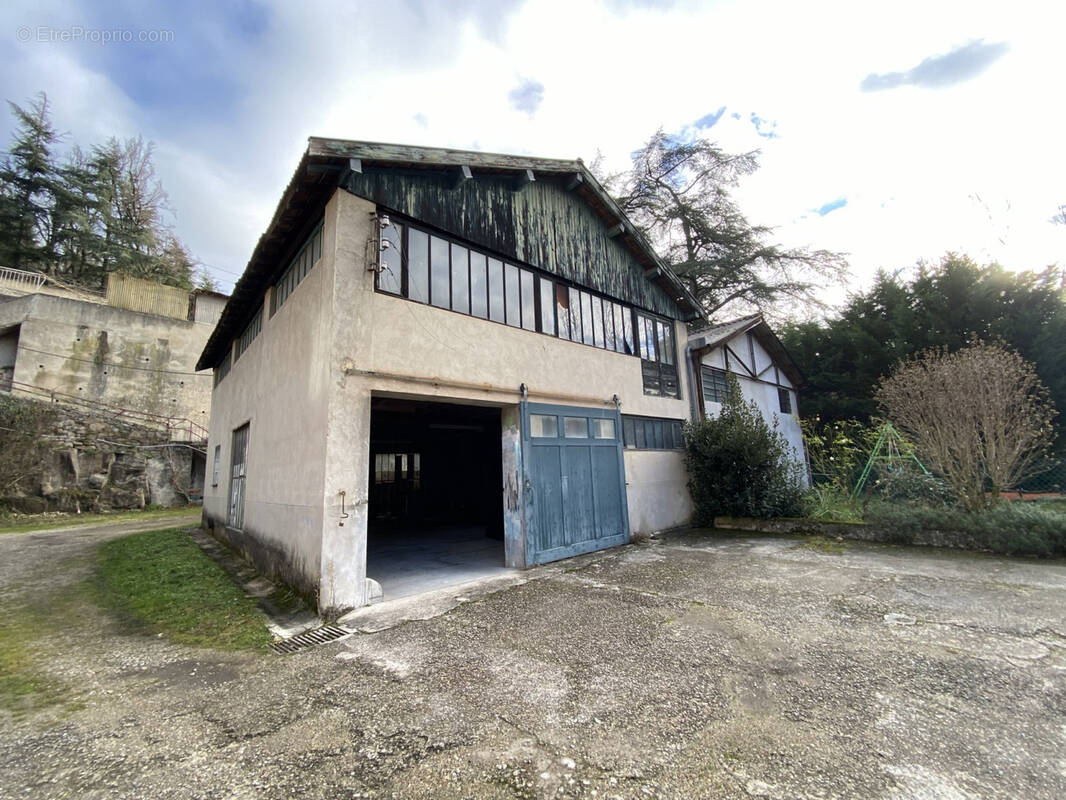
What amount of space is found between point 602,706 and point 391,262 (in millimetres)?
5459

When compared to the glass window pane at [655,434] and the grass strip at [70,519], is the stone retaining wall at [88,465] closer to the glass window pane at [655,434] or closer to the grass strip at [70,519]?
the grass strip at [70,519]

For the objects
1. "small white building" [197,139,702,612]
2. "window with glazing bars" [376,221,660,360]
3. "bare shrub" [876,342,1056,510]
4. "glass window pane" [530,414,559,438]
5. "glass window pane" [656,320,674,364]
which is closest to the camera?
"small white building" [197,139,702,612]

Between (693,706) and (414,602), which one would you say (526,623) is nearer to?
(414,602)

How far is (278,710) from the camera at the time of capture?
296cm

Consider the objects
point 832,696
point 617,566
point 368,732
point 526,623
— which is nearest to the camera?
point 368,732

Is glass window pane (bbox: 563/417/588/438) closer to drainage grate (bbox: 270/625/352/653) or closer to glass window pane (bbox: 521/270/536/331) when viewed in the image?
glass window pane (bbox: 521/270/536/331)

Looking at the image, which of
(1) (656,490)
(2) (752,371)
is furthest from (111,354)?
(2) (752,371)

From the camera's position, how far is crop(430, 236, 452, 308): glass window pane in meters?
6.36

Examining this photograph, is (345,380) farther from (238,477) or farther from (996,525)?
(996,525)

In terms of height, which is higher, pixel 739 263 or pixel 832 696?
pixel 739 263

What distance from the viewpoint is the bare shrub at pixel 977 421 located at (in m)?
6.82

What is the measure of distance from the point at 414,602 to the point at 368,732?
8.58 feet

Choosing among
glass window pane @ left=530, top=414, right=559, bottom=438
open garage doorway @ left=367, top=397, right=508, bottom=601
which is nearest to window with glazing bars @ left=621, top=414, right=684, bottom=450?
glass window pane @ left=530, top=414, right=559, bottom=438

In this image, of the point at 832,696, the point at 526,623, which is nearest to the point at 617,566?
the point at 526,623
